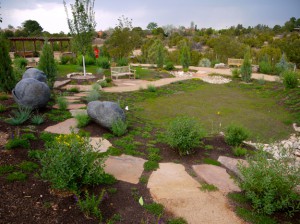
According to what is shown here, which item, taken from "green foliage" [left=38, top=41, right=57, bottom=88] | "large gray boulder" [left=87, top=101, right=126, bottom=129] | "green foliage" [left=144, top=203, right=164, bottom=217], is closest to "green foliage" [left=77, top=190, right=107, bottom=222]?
"green foliage" [left=144, top=203, right=164, bottom=217]

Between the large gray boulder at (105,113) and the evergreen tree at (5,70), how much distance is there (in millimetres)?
3745

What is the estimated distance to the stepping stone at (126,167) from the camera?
3642 mm

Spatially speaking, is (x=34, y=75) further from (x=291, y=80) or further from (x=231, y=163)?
(x=291, y=80)

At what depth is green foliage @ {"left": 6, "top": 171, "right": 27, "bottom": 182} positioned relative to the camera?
10.6 feet

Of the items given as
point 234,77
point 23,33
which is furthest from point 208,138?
point 23,33

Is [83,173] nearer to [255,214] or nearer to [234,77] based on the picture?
[255,214]

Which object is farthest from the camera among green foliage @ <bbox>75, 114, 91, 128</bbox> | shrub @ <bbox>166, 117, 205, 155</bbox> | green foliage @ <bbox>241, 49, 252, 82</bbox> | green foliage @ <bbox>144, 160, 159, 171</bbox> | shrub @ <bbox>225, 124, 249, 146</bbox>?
green foliage @ <bbox>241, 49, 252, 82</bbox>

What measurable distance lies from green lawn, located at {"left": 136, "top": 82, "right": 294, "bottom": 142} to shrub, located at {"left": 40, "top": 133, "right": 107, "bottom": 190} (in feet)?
11.7

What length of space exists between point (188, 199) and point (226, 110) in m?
5.44

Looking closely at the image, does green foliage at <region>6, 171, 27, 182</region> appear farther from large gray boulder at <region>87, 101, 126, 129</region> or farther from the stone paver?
large gray boulder at <region>87, 101, 126, 129</region>

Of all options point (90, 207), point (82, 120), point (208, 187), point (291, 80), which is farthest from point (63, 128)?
point (291, 80)

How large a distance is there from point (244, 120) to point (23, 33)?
37.6 m

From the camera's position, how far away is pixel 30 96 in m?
6.02

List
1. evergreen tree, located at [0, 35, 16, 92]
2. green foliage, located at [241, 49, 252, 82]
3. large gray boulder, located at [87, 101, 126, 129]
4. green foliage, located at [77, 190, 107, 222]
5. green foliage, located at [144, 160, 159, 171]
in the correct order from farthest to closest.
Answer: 1. green foliage, located at [241, 49, 252, 82]
2. evergreen tree, located at [0, 35, 16, 92]
3. large gray boulder, located at [87, 101, 126, 129]
4. green foliage, located at [144, 160, 159, 171]
5. green foliage, located at [77, 190, 107, 222]
